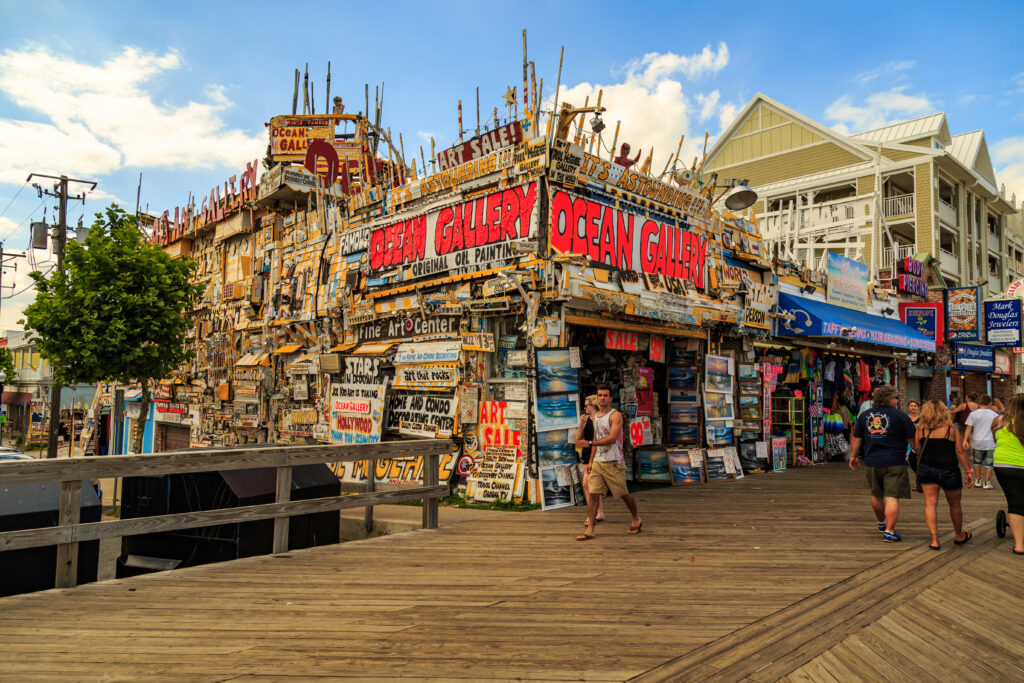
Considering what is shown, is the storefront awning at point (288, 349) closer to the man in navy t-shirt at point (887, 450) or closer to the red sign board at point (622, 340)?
the red sign board at point (622, 340)

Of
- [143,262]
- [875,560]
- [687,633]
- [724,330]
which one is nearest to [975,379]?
[724,330]

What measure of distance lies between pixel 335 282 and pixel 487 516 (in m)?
8.14

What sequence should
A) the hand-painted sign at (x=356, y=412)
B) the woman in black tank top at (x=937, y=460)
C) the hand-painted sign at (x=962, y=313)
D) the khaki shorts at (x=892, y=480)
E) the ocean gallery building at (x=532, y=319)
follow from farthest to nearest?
the hand-painted sign at (x=962, y=313)
the hand-painted sign at (x=356, y=412)
the ocean gallery building at (x=532, y=319)
the khaki shorts at (x=892, y=480)
the woman in black tank top at (x=937, y=460)

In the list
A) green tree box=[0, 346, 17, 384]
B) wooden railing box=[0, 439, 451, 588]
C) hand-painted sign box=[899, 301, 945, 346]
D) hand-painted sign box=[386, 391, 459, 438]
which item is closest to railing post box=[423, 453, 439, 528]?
wooden railing box=[0, 439, 451, 588]

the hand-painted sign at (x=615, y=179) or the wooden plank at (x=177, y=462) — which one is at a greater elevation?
the hand-painted sign at (x=615, y=179)

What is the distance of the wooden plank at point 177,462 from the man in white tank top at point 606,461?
93.2 inches

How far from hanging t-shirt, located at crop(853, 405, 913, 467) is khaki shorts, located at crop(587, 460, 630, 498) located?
117 inches

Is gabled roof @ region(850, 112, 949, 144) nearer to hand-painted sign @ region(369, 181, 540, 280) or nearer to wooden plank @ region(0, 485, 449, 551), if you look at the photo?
hand-painted sign @ region(369, 181, 540, 280)

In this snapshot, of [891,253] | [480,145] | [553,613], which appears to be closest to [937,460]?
[553,613]

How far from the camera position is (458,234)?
11.5m

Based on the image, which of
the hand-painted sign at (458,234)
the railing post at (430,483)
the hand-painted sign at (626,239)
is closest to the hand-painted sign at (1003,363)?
the hand-painted sign at (626,239)

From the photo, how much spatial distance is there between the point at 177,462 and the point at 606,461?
4732mm

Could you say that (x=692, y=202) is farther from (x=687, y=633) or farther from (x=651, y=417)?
(x=687, y=633)

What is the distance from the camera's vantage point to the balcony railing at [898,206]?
93.7 ft
